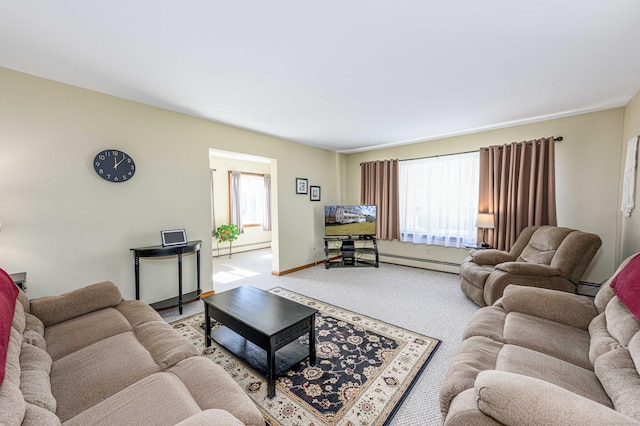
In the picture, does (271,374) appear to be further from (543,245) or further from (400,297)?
(543,245)

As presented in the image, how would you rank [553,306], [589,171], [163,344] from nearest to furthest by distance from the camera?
[163,344]
[553,306]
[589,171]

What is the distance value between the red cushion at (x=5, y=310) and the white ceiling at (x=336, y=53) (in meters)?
1.62

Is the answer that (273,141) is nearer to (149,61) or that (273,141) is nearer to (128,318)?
(149,61)

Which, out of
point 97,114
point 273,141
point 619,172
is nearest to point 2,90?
point 97,114

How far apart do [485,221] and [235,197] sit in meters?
5.33

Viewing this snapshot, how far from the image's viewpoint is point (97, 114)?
2639mm

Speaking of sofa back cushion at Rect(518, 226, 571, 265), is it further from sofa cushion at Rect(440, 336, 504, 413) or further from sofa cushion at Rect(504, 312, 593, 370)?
sofa cushion at Rect(440, 336, 504, 413)

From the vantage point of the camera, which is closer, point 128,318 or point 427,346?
point 128,318

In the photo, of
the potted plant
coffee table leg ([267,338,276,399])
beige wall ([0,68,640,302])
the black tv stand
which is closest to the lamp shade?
beige wall ([0,68,640,302])

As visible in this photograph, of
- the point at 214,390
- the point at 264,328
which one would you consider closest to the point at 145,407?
the point at 214,390

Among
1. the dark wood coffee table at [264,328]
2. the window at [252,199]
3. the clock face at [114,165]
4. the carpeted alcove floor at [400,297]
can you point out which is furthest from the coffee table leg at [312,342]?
the window at [252,199]

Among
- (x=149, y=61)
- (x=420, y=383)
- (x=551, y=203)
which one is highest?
(x=149, y=61)

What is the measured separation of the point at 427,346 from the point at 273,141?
3.62m

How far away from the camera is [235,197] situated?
6.52m
